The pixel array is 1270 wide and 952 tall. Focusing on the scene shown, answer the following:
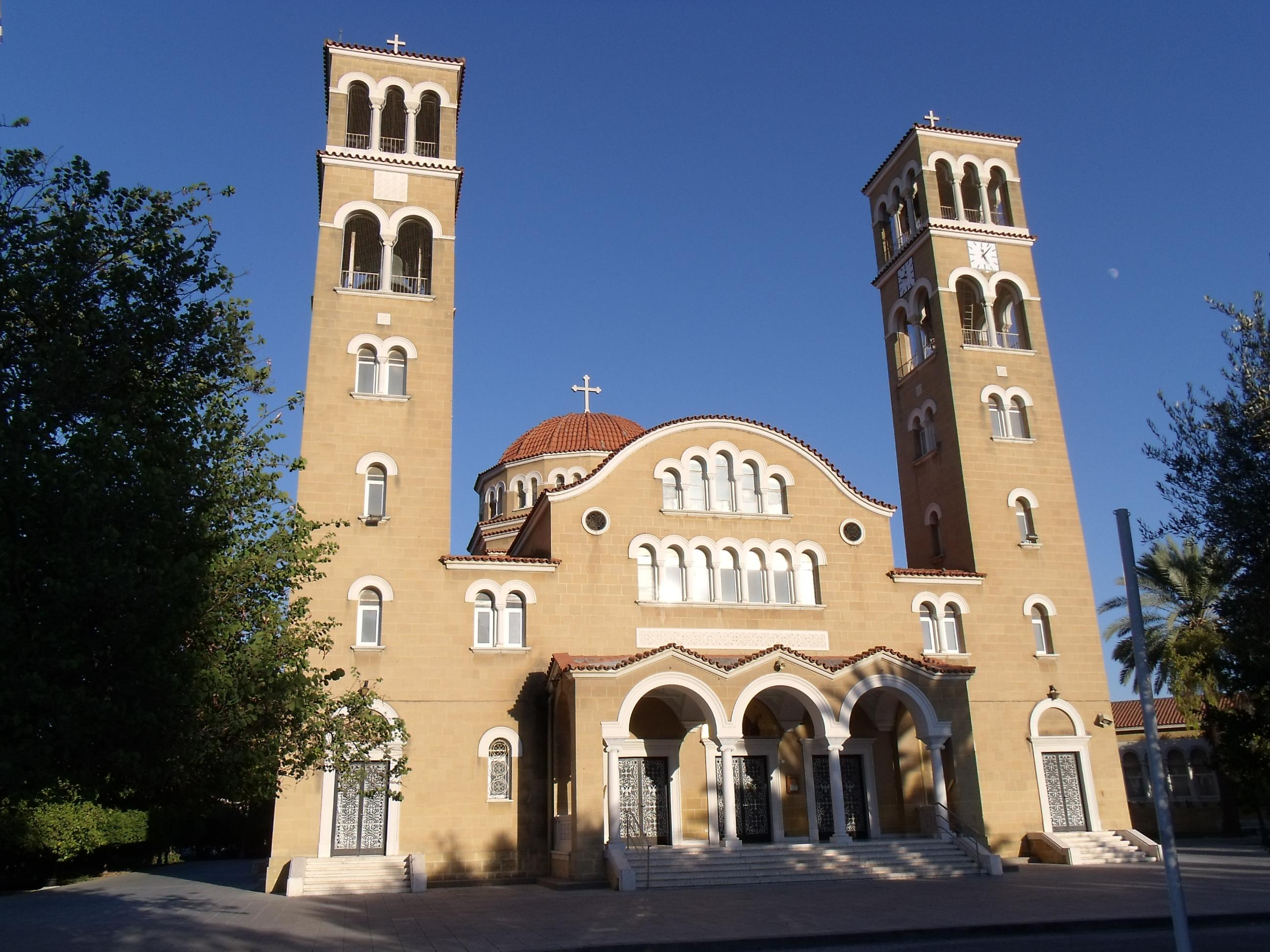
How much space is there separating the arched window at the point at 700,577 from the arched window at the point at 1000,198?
15309 millimetres

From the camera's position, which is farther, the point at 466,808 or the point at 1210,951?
the point at 466,808

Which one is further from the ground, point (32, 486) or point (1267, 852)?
point (32, 486)

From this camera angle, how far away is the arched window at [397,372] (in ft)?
86.5

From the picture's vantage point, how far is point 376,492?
25.3 m

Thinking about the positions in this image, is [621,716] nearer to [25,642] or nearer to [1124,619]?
[25,642]

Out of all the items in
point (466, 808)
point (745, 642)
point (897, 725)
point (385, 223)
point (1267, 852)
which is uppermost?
point (385, 223)

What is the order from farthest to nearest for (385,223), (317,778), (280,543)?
(385,223) → (317,778) → (280,543)

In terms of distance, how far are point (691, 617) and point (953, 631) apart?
7412 mm

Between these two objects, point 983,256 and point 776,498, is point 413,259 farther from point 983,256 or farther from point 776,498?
point 983,256

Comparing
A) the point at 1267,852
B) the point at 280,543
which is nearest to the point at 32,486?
the point at 280,543

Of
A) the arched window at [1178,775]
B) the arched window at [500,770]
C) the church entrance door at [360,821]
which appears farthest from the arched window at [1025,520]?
the church entrance door at [360,821]

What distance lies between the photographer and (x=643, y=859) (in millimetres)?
20953

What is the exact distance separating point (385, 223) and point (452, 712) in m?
13.5

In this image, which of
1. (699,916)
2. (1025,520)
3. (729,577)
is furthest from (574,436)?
(699,916)
